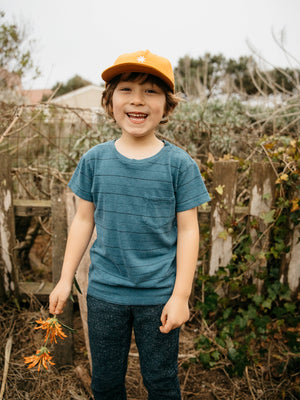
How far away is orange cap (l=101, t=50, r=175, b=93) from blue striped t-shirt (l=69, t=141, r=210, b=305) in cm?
30

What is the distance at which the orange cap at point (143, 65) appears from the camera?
1.11m

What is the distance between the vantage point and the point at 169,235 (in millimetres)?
1260

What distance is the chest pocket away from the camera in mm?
1197

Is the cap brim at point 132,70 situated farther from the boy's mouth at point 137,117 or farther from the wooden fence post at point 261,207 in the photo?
the wooden fence post at point 261,207

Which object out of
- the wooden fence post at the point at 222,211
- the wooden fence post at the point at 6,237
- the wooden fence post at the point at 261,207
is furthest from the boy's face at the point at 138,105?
the wooden fence post at the point at 6,237

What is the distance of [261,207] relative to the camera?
82.2 inches

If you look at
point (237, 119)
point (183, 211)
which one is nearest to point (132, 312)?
point (183, 211)

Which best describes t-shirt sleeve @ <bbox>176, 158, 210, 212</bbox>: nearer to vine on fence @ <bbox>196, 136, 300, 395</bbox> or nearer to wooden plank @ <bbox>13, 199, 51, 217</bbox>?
vine on fence @ <bbox>196, 136, 300, 395</bbox>

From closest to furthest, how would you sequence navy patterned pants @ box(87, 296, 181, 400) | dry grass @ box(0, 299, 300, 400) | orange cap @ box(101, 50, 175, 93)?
orange cap @ box(101, 50, 175, 93) < navy patterned pants @ box(87, 296, 181, 400) < dry grass @ box(0, 299, 300, 400)

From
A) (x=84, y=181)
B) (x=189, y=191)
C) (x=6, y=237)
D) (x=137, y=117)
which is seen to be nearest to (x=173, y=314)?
(x=189, y=191)

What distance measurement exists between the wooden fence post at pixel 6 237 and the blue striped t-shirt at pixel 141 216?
43.9 inches

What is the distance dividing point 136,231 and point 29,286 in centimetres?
160

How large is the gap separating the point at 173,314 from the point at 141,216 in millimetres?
412

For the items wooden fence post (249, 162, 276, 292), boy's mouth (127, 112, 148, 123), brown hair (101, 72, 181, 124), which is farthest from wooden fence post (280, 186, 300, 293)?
boy's mouth (127, 112, 148, 123)
